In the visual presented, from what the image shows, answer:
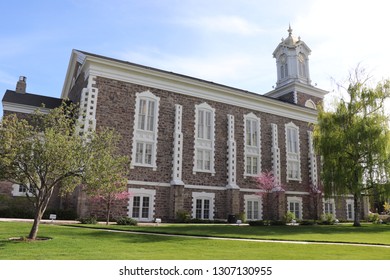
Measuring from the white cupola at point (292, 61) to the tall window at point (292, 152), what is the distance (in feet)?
26.8

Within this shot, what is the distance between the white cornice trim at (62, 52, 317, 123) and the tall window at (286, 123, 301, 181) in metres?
1.42

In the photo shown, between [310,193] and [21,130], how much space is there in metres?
28.9

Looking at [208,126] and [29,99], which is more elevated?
[29,99]

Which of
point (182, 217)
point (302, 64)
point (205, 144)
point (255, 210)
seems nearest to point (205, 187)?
Result: point (205, 144)

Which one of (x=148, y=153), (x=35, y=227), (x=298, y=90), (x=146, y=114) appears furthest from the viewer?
(x=298, y=90)

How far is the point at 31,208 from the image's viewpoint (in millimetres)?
23266

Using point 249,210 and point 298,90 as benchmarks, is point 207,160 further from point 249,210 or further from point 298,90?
point 298,90

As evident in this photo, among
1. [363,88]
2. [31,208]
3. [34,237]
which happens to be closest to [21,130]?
[34,237]

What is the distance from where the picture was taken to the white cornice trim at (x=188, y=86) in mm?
25672

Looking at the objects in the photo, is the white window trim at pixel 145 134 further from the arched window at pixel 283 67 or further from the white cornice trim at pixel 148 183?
the arched window at pixel 283 67

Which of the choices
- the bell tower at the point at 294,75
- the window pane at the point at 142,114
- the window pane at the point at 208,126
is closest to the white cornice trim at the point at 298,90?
the bell tower at the point at 294,75

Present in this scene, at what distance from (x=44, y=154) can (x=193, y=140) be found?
17100 mm

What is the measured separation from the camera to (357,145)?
1070 inches

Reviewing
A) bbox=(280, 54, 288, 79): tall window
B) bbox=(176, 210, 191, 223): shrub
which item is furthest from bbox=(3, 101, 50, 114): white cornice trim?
bbox=(280, 54, 288, 79): tall window
